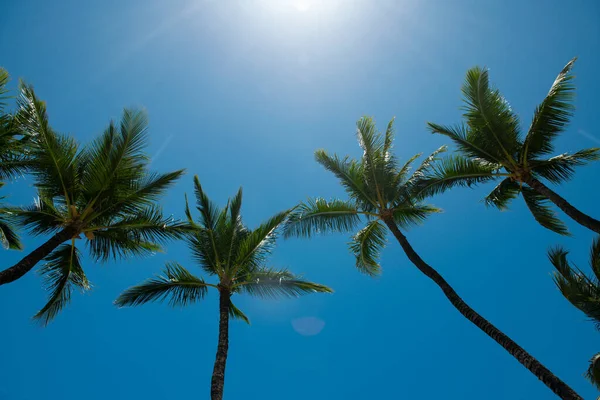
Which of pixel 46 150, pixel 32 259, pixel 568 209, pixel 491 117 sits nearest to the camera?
pixel 32 259

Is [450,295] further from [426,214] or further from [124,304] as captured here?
[124,304]

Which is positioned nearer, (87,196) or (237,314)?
(87,196)

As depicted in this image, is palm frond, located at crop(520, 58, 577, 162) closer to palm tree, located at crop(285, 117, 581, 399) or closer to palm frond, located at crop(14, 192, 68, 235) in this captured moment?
palm tree, located at crop(285, 117, 581, 399)

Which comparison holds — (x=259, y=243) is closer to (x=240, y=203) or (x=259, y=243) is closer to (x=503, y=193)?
(x=240, y=203)

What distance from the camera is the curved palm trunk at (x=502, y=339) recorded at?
833 cm

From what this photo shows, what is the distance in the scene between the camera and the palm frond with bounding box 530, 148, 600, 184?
12980mm

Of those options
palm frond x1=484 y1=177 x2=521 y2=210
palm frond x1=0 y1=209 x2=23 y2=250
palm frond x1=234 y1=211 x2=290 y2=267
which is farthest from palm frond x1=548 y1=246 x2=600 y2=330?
palm frond x1=0 y1=209 x2=23 y2=250

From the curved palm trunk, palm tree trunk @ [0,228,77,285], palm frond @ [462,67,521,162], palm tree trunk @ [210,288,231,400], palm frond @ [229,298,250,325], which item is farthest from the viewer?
palm frond @ [229,298,250,325]

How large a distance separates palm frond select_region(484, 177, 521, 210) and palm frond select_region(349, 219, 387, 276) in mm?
4355

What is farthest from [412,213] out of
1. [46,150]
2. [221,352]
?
[46,150]

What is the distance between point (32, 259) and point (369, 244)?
35.9 feet

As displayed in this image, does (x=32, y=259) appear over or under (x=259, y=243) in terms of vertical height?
under

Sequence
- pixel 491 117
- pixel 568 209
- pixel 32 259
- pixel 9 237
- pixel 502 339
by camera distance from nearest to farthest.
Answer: pixel 502 339 < pixel 32 259 < pixel 568 209 < pixel 491 117 < pixel 9 237

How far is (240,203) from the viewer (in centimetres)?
1530
